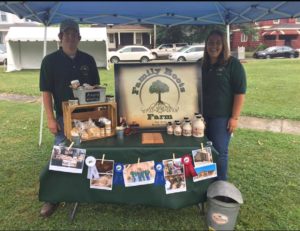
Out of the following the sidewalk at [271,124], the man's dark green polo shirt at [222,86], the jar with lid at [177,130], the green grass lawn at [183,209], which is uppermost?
the man's dark green polo shirt at [222,86]

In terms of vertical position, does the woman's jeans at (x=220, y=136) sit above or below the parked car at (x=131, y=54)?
below

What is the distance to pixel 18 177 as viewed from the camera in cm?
425

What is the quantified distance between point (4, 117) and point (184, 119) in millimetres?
5696

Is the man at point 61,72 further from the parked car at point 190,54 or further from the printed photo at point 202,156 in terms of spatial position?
the parked car at point 190,54

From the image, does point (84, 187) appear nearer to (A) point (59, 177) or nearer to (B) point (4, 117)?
(A) point (59, 177)

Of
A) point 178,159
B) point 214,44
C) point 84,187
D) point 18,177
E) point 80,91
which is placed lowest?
point 18,177

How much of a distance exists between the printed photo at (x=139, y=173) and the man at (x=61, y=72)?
0.80 metres

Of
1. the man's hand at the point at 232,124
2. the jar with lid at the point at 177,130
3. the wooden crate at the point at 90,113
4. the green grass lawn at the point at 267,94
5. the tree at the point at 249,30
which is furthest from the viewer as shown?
the tree at the point at 249,30

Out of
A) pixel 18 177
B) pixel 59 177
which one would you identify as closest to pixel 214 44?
pixel 59 177

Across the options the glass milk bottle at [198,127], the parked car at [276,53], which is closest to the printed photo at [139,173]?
the glass milk bottle at [198,127]

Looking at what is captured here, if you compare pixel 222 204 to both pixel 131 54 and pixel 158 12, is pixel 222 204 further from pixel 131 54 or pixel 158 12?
pixel 131 54

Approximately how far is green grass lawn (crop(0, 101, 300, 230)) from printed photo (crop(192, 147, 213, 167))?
2.27ft

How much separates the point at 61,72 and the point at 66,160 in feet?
3.02

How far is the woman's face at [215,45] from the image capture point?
310cm
